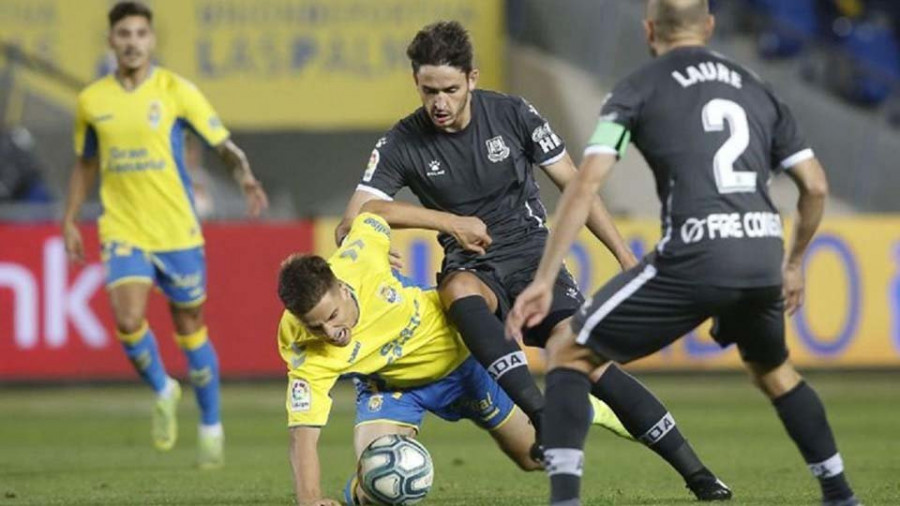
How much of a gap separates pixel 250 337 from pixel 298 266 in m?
9.90

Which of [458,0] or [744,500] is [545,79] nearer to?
[458,0]

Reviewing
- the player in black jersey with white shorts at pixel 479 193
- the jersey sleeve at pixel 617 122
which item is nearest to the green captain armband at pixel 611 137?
the jersey sleeve at pixel 617 122

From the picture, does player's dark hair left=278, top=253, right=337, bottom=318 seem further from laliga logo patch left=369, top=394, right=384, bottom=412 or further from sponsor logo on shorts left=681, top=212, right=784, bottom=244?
sponsor logo on shorts left=681, top=212, right=784, bottom=244

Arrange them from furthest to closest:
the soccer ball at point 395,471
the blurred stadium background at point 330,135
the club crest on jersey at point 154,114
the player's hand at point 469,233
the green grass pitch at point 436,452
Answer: the blurred stadium background at point 330,135, the club crest on jersey at point 154,114, the green grass pitch at point 436,452, the player's hand at point 469,233, the soccer ball at point 395,471

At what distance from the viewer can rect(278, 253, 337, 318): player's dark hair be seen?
7.09m

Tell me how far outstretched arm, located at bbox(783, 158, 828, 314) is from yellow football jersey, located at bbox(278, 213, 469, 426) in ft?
5.99

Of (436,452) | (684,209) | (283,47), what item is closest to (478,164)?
(684,209)

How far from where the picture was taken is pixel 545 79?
19.6 meters

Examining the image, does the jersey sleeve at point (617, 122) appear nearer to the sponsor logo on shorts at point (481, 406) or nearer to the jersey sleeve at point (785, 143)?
the jersey sleeve at point (785, 143)

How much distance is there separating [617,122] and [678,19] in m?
0.43

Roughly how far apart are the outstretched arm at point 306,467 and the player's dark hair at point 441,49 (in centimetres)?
161

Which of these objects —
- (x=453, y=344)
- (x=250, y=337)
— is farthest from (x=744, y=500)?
(x=250, y=337)

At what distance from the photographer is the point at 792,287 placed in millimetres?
6695

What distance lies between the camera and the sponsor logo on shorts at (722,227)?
643 cm
